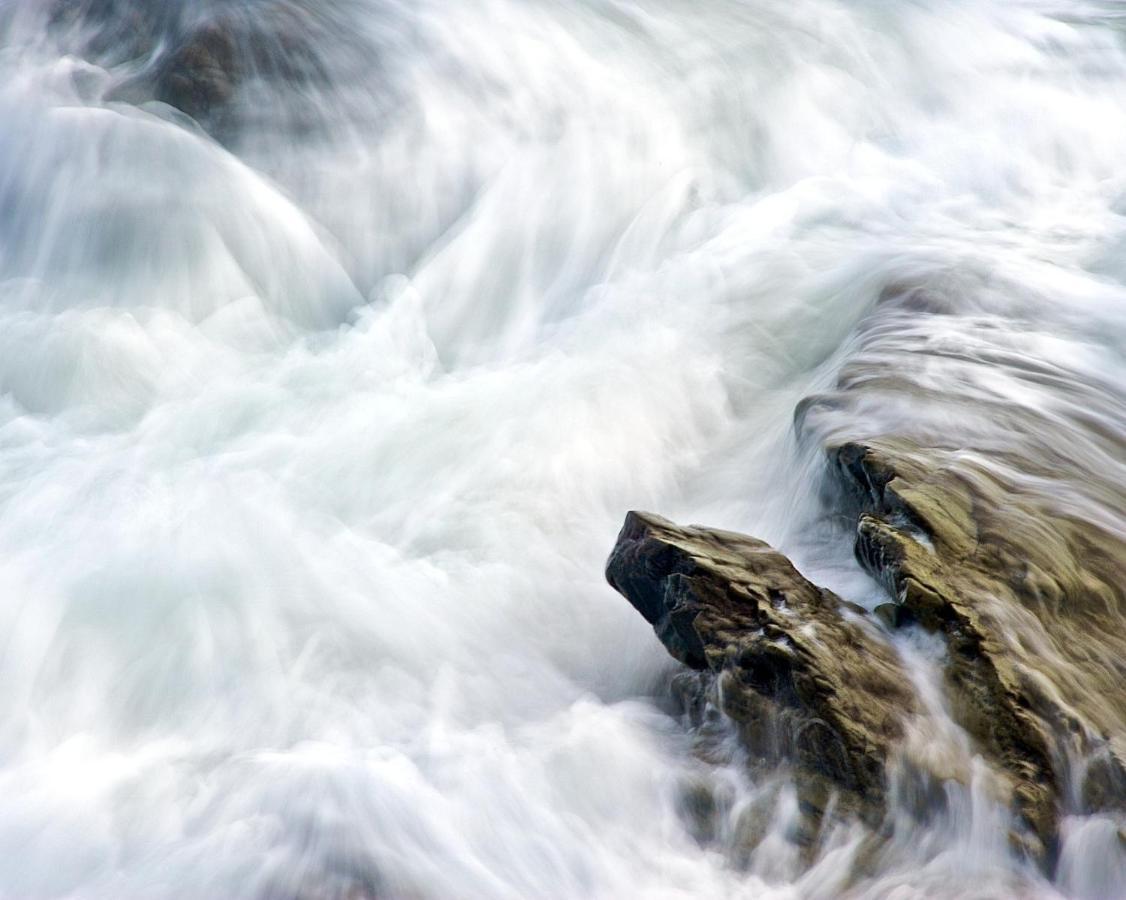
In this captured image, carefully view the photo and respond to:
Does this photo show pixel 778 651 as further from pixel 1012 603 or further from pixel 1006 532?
pixel 1006 532

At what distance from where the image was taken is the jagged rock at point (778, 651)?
337cm

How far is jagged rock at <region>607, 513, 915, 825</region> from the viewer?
11.0 ft

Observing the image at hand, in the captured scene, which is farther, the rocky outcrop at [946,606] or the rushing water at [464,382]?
the rushing water at [464,382]

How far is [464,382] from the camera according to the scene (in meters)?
6.79

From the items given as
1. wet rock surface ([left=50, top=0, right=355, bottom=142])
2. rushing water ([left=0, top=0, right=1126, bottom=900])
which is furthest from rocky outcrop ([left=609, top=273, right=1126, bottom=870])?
wet rock surface ([left=50, top=0, right=355, bottom=142])

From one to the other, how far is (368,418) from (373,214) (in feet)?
7.17

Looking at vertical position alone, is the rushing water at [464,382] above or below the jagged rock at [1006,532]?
below

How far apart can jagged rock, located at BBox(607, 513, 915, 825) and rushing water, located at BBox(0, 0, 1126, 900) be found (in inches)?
5.3

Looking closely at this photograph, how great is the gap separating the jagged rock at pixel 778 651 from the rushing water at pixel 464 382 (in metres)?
0.13

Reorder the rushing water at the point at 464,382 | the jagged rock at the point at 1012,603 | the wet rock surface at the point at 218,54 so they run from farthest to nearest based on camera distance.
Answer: the wet rock surface at the point at 218,54
the rushing water at the point at 464,382
the jagged rock at the point at 1012,603

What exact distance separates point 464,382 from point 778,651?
3650 millimetres

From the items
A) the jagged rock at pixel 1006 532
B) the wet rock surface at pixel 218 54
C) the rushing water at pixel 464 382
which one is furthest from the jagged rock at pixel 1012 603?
the wet rock surface at pixel 218 54

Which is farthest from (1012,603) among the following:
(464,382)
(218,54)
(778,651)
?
(218,54)

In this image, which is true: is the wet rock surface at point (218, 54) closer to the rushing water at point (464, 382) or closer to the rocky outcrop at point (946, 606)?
the rushing water at point (464, 382)
